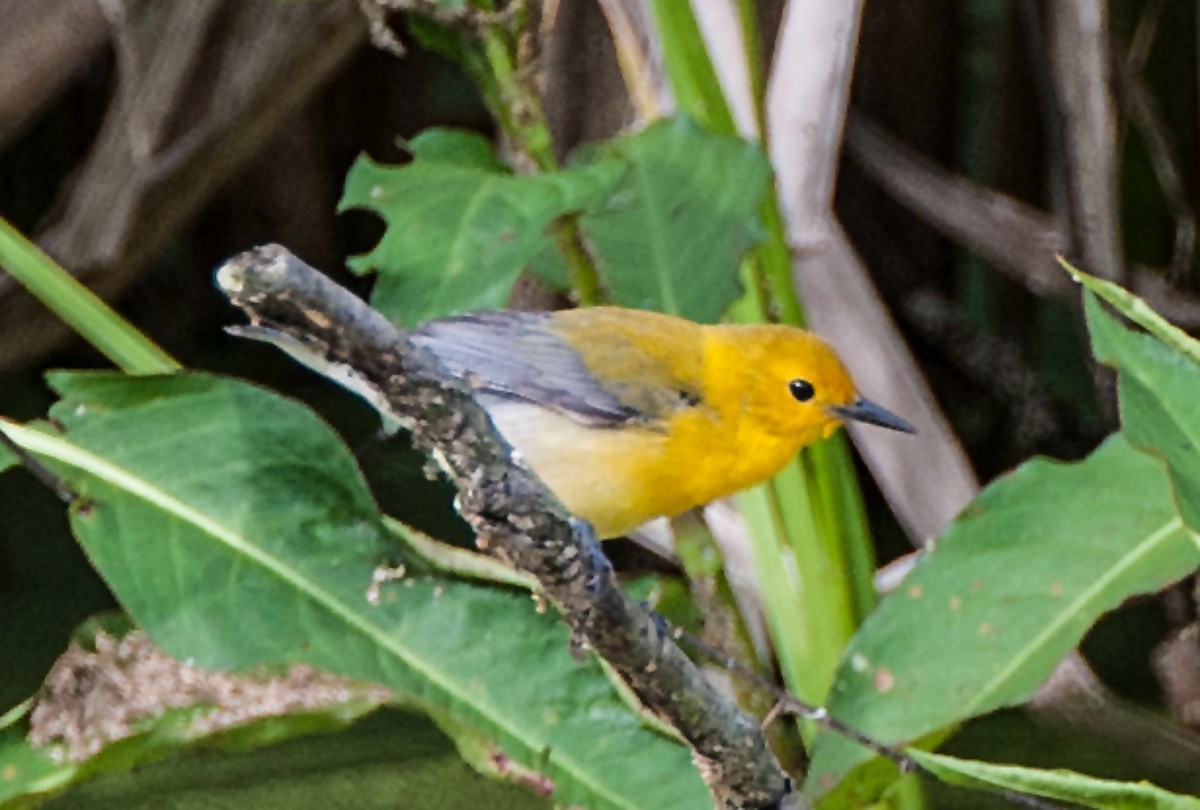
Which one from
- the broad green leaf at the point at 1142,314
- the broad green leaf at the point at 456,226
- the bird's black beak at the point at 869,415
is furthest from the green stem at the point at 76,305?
the broad green leaf at the point at 1142,314

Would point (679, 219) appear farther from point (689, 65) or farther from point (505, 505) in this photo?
point (505, 505)

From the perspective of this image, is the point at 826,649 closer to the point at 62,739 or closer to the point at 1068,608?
the point at 1068,608

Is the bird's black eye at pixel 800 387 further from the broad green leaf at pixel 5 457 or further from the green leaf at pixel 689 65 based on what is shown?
the broad green leaf at pixel 5 457

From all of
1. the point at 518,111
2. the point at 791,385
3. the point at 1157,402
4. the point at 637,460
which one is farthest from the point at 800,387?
the point at 1157,402

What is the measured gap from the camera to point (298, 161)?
4.74 ft

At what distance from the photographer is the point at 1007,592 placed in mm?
740

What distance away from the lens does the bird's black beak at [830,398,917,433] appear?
84cm

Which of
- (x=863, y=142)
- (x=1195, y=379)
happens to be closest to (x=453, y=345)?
(x=1195, y=379)

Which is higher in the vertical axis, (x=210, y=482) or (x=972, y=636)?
(x=210, y=482)

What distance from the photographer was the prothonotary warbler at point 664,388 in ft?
2.71

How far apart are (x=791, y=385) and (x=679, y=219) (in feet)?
0.39

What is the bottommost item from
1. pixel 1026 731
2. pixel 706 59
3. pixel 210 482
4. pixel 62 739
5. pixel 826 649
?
pixel 1026 731

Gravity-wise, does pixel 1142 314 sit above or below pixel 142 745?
above

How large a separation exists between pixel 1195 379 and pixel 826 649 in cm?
46
